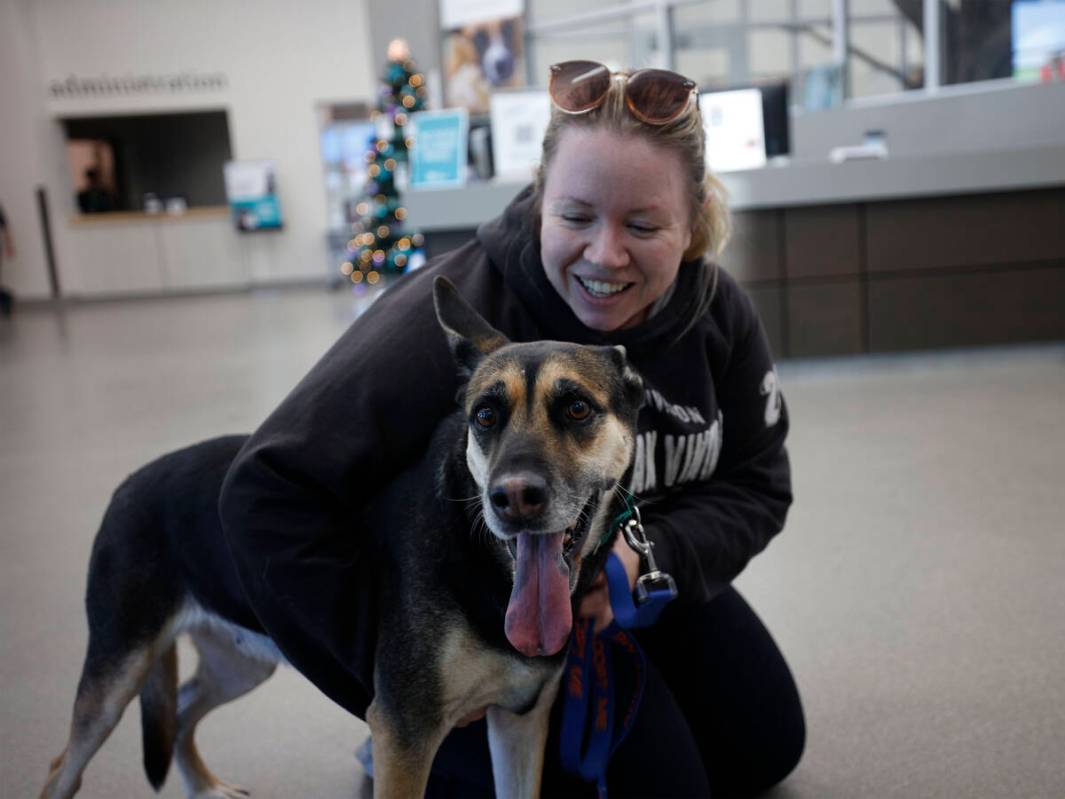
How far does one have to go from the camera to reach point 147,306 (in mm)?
13508

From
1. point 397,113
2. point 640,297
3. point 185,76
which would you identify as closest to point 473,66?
point 397,113

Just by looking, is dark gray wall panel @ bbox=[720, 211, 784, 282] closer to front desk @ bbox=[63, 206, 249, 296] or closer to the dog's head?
the dog's head

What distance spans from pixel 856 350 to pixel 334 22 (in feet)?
38.9

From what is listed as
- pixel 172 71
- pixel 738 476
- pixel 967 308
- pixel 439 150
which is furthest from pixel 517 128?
pixel 172 71

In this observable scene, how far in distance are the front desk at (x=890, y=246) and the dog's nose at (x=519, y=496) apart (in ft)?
14.2

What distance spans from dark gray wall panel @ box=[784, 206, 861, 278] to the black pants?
3.85m

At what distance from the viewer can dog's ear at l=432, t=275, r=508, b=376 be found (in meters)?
1.44

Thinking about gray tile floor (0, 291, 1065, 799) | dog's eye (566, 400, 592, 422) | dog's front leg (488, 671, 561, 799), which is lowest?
gray tile floor (0, 291, 1065, 799)

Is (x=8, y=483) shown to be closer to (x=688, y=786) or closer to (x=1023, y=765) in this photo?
(x=688, y=786)

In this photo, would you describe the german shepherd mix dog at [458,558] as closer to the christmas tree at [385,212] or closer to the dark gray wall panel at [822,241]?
the dark gray wall panel at [822,241]

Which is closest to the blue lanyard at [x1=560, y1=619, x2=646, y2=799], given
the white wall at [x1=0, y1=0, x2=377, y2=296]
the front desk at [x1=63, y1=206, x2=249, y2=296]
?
the white wall at [x1=0, y1=0, x2=377, y2=296]

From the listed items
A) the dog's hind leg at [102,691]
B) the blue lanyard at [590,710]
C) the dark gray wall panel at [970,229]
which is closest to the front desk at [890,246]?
the dark gray wall panel at [970,229]

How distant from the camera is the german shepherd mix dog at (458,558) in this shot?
1273 mm

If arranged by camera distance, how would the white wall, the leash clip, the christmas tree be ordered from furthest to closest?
the white wall < the christmas tree < the leash clip
